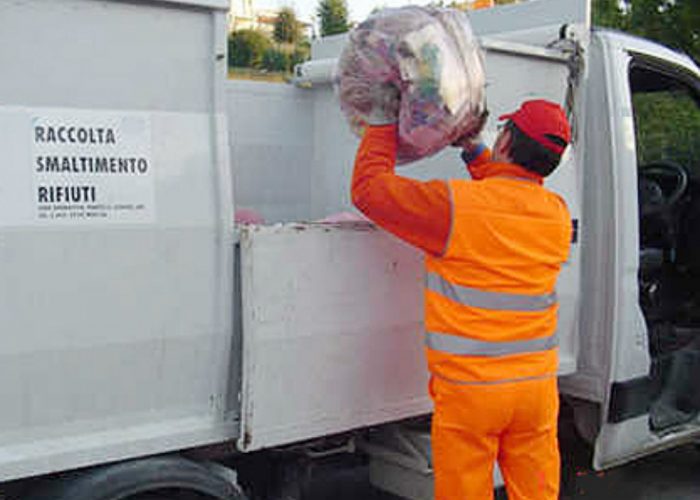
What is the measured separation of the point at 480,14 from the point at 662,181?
4.97 feet

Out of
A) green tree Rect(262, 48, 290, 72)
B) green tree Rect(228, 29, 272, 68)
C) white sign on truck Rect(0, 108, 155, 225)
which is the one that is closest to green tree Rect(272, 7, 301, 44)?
green tree Rect(228, 29, 272, 68)

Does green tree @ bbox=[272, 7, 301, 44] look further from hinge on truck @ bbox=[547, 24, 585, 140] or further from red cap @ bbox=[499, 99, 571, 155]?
red cap @ bbox=[499, 99, 571, 155]

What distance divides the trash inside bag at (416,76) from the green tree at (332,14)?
2718 centimetres

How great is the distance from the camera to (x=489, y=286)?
8.96 feet

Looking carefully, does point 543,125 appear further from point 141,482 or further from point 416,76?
point 141,482

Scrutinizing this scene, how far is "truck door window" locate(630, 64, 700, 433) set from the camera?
4.29 metres

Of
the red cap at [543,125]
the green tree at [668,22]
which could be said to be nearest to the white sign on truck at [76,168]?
the red cap at [543,125]

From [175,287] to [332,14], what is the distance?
30210 mm

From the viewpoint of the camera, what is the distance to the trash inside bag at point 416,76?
8.67 feet

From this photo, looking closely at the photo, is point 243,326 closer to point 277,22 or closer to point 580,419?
point 580,419

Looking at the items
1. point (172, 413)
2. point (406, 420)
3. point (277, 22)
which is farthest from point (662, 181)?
point (277, 22)

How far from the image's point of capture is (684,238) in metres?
4.58

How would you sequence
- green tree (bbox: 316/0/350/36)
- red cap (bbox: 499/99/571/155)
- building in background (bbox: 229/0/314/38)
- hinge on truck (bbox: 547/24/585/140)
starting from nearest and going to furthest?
red cap (bbox: 499/99/571/155), hinge on truck (bbox: 547/24/585/140), green tree (bbox: 316/0/350/36), building in background (bbox: 229/0/314/38)

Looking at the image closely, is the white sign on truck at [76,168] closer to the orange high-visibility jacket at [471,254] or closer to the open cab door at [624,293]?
the orange high-visibility jacket at [471,254]
